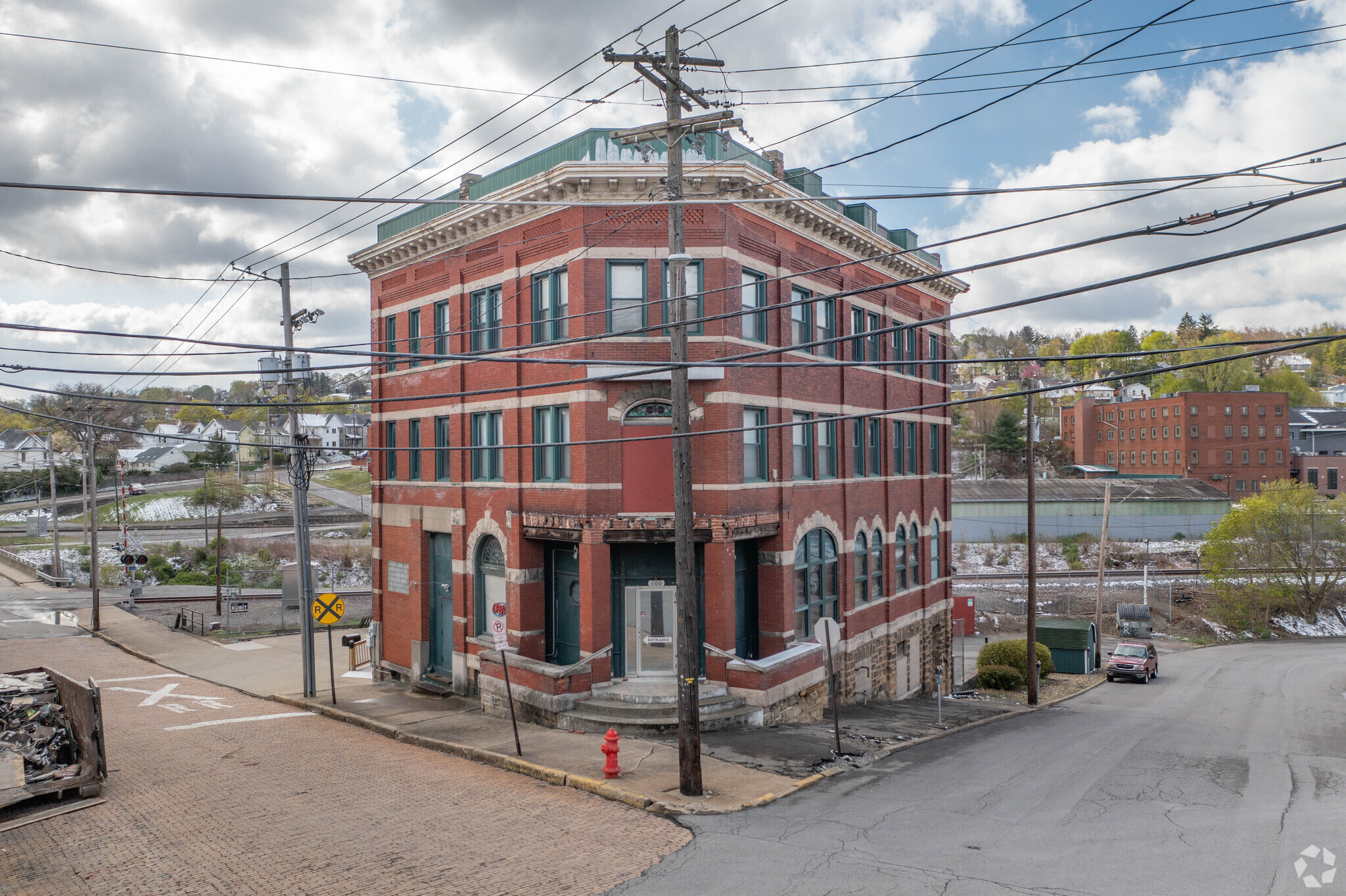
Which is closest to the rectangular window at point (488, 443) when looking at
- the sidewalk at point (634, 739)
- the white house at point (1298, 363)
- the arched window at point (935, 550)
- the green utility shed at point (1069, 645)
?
the sidewalk at point (634, 739)

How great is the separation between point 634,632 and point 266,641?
19.9m

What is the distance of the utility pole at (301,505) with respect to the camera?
67.6 feet

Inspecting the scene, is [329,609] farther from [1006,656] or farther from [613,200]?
[1006,656]

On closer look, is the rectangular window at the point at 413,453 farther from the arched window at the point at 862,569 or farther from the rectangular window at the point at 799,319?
the arched window at the point at 862,569

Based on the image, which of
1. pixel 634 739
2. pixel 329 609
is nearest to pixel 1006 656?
pixel 634 739

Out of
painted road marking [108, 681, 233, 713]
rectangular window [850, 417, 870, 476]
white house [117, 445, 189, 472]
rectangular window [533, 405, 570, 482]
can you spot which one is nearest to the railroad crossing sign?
painted road marking [108, 681, 233, 713]

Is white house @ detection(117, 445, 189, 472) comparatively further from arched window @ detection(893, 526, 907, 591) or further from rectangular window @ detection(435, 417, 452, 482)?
arched window @ detection(893, 526, 907, 591)

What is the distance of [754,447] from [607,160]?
23.3ft

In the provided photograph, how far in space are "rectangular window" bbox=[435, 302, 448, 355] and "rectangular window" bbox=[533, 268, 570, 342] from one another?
13.6 feet

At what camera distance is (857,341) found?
24391mm

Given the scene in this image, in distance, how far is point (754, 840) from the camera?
10.6 m

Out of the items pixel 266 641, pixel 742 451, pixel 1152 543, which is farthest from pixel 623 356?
pixel 1152 543

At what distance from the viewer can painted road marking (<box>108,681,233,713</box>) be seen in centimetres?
1998

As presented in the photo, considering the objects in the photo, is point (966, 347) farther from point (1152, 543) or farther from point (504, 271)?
point (504, 271)
